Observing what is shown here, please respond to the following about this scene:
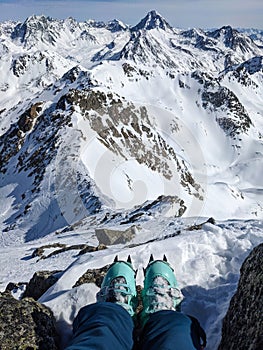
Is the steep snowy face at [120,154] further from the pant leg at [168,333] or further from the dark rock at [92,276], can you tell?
the pant leg at [168,333]

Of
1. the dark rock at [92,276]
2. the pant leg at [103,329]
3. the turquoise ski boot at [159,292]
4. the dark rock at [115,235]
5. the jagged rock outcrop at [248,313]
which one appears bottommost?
the dark rock at [115,235]

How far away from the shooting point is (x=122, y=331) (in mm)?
3984

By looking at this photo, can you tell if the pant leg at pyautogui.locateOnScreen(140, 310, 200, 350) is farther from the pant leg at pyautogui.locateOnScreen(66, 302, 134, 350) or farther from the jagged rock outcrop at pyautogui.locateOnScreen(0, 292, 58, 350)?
the jagged rock outcrop at pyautogui.locateOnScreen(0, 292, 58, 350)

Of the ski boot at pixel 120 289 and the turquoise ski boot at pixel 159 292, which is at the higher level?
the ski boot at pixel 120 289

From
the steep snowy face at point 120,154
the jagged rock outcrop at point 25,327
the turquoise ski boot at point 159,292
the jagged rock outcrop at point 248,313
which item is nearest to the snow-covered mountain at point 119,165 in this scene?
the steep snowy face at point 120,154

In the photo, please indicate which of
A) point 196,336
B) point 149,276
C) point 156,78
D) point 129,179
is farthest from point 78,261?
point 156,78

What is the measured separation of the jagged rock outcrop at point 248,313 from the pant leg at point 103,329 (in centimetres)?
123

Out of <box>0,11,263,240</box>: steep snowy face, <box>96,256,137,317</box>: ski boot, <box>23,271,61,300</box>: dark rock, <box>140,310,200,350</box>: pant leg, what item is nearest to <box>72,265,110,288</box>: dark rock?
<box>23,271,61,300</box>: dark rock

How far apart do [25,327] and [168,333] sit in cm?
178

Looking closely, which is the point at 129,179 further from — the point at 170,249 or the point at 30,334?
the point at 30,334

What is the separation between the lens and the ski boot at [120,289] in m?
4.89

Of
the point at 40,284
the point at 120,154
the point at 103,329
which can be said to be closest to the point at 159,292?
the point at 103,329

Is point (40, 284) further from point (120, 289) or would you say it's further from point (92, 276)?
point (120, 289)

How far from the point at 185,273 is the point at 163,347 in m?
3.47
